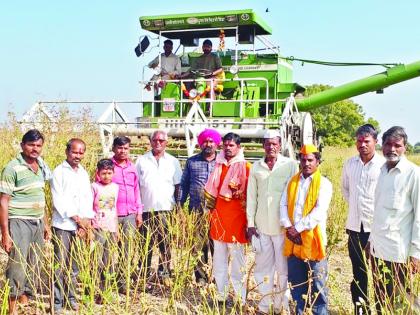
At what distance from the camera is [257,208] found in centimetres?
420

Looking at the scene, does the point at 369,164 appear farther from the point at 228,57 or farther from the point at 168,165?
the point at 228,57

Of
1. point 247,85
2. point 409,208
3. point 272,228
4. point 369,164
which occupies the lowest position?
point 272,228

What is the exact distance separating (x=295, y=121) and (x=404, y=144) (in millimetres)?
5388

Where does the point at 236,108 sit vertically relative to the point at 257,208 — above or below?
above

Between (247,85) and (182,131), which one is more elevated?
(247,85)

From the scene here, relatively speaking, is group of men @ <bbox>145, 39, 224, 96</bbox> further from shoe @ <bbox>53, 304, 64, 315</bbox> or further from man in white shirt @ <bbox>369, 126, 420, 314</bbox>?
man in white shirt @ <bbox>369, 126, 420, 314</bbox>

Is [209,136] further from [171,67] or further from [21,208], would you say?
[171,67]

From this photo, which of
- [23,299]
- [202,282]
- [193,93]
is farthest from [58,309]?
[193,93]

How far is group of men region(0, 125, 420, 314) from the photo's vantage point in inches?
126

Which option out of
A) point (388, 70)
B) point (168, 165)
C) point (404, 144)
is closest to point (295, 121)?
point (388, 70)

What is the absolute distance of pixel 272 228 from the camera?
408cm

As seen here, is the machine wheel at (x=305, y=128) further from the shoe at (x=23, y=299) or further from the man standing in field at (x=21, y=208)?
the shoe at (x=23, y=299)

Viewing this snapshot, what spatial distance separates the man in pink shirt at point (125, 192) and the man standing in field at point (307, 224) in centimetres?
150

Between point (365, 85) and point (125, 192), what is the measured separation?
6559 mm
